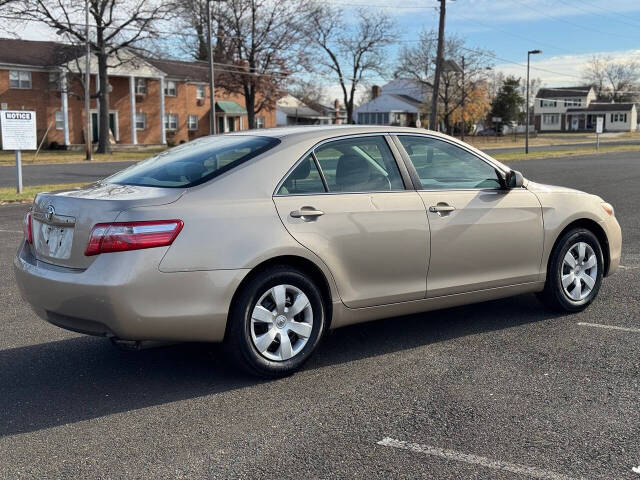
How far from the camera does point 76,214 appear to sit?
14.4 ft

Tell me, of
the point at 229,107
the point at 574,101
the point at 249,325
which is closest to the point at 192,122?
the point at 229,107

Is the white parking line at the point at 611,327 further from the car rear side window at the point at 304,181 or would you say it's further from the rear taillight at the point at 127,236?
the rear taillight at the point at 127,236

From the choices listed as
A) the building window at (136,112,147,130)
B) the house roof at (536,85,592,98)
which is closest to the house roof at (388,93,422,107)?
the house roof at (536,85,592,98)

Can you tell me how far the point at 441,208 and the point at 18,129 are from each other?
15.7m

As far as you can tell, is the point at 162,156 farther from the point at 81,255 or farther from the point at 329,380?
the point at 329,380

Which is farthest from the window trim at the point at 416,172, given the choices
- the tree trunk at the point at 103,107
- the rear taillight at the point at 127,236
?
the tree trunk at the point at 103,107

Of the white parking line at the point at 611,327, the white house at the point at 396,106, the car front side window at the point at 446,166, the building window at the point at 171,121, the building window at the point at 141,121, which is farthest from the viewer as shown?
the white house at the point at 396,106

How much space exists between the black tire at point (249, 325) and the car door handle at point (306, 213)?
0.35 meters

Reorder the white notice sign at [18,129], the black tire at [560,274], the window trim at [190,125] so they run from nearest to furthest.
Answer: the black tire at [560,274] < the white notice sign at [18,129] < the window trim at [190,125]

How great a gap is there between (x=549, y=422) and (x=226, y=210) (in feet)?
7.41

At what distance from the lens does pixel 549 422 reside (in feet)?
13.0

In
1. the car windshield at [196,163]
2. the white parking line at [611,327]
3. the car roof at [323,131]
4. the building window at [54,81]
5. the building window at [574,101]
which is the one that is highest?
the building window at [574,101]

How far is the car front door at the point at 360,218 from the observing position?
15.7 ft

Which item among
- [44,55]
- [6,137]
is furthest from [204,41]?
[6,137]
